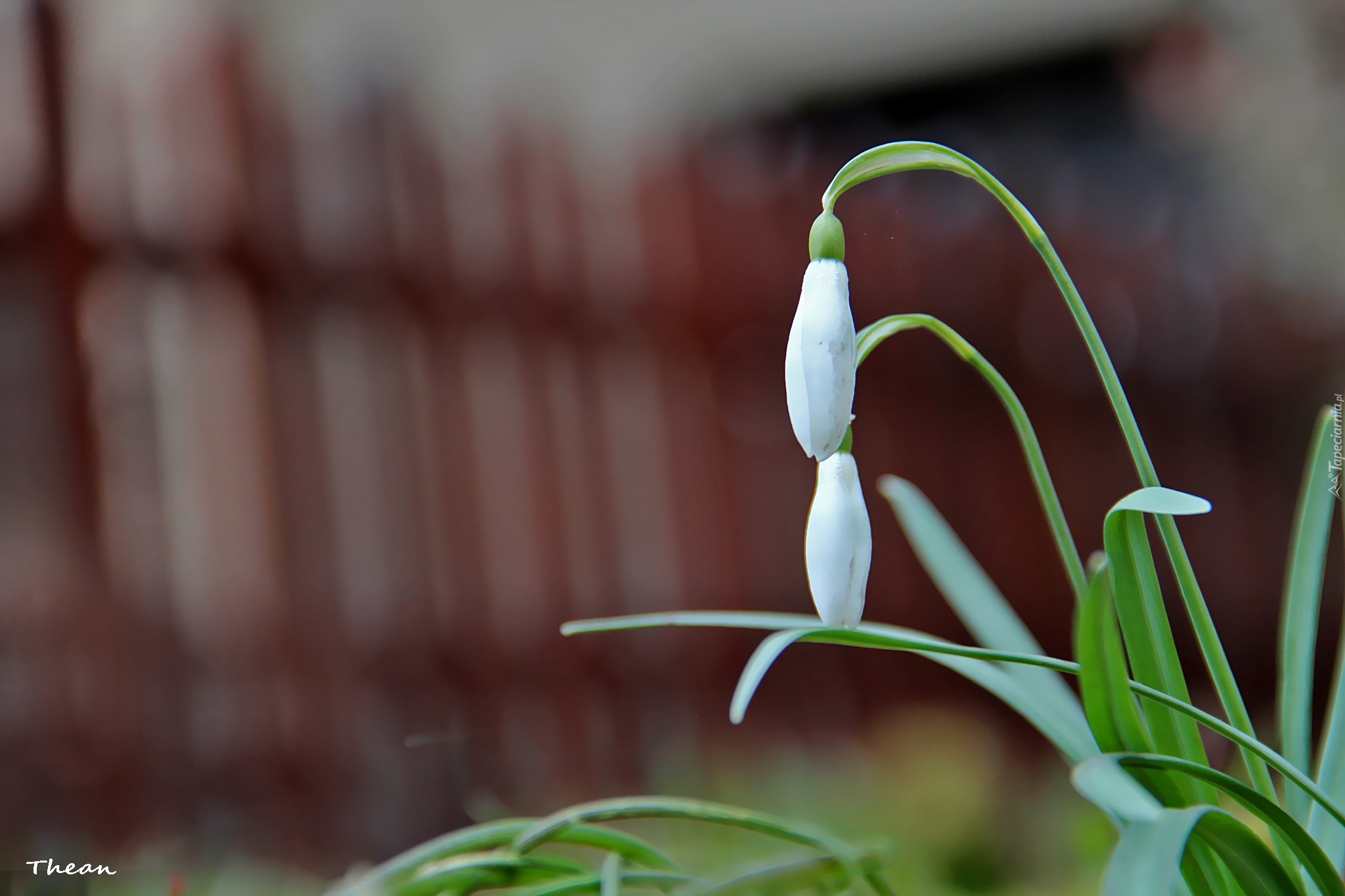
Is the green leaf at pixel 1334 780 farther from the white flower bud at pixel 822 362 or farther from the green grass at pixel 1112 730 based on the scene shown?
the white flower bud at pixel 822 362

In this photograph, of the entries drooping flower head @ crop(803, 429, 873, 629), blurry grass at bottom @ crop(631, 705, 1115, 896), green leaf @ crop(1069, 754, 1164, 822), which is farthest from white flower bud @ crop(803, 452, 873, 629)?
blurry grass at bottom @ crop(631, 705, 1115, 896)

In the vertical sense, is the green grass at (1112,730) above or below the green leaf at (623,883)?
above

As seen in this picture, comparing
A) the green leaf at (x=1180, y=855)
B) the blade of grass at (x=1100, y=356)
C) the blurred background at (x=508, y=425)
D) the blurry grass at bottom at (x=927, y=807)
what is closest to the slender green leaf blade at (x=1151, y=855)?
the green leaf at (x=1180, y=855)

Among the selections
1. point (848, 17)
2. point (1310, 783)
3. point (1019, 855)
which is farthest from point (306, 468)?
point (848, 17)

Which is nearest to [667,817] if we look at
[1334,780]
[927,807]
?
[1334,780]

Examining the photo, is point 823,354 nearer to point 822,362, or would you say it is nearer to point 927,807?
point 822,362

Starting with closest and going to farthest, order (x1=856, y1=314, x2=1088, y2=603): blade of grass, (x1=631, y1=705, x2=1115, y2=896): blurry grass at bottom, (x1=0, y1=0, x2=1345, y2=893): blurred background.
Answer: (x1=856, y1=314, x2=1088, y2=603): blade of grass → (x1=631, y1=705, x2=1115, y2=896): blurry grass at bottom → (x1=0, y1=0, x2=1345, y2=893): blurred background

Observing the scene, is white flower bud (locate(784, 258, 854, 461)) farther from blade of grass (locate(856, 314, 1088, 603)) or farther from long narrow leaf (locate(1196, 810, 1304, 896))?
long narrow leaf (locate(1196, 810, 1304, 896))
